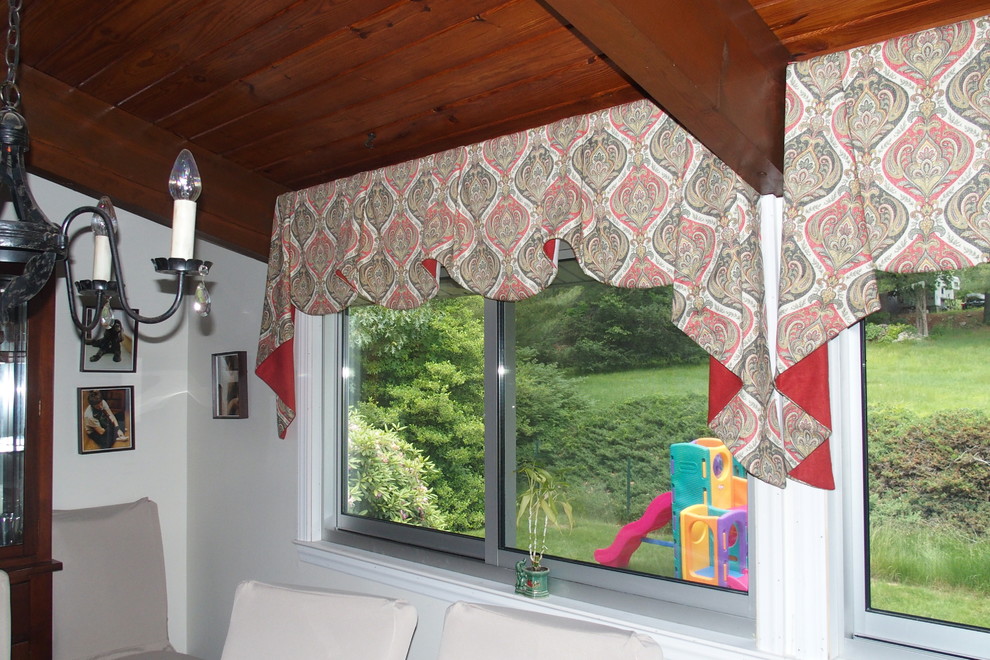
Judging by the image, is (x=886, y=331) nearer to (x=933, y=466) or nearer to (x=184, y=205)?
(x=933, y=466)

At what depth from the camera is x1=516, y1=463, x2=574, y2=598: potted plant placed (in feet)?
7.83

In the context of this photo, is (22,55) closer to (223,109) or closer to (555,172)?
(223,109)

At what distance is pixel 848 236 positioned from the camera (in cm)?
165

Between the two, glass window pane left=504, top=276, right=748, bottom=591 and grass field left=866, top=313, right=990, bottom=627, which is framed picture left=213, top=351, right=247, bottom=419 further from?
grass field left=866, top=313, right=990, bottom=627

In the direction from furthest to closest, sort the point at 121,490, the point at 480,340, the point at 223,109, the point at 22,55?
the point at 121,490, the point at 480,340, the point at 223,109, the point at 22,55

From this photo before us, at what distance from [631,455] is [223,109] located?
5.77ft

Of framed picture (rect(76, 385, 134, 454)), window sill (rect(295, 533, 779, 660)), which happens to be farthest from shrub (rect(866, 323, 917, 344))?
framed picture (rect(76, 385, 134, 454))

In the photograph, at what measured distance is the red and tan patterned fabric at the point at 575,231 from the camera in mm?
1845

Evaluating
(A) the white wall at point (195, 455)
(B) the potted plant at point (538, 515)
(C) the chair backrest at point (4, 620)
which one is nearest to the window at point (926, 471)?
(B) the potted plant at point (538, 515)

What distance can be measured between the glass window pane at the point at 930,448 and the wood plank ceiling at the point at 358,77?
0.47m

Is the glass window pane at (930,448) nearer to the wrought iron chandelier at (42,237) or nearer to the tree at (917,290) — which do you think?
the tree at (917,290)

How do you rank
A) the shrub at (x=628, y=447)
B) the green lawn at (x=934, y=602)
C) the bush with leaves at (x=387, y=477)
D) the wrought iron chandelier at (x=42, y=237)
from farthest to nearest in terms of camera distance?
the bush with leaves at (x=387, y=477) < the shrub at (x=628, y=447) < the green lawn at (x=934, y=602) < the wrought iron chandelier at (x=42, y=237)

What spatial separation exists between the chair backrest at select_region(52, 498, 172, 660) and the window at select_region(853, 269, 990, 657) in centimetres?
293

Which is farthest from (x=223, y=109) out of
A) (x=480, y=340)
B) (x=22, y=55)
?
(x=480, y=340)
